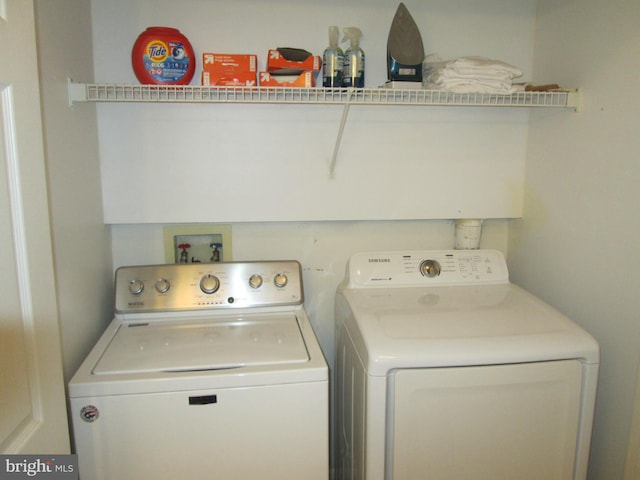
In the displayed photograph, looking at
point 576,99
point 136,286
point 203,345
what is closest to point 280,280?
point 203,345

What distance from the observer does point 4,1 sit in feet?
2.76

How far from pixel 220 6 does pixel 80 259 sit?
3.43ft

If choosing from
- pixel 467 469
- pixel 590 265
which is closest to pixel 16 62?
pixel 467 469

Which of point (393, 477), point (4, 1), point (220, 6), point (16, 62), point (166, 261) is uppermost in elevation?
point (220, 6)

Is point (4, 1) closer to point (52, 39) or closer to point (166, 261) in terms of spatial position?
point (52, 39)

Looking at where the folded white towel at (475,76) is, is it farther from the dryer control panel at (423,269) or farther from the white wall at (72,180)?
the white wall at (72,180)

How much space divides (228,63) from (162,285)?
811 mm

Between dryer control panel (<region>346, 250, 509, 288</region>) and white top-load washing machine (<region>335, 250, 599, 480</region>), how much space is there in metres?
0.30

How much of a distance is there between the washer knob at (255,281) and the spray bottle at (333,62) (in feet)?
2.44

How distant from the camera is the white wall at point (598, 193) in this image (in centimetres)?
140

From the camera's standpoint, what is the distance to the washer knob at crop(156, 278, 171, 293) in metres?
1.65

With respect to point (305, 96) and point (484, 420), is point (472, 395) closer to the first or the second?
point (484, 420)

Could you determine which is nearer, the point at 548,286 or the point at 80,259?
the point at 80,259

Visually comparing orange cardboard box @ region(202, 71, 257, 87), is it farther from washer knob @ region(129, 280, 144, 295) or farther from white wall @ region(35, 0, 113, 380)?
washer knob @ region(129, 280, 144, 295)
